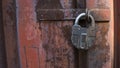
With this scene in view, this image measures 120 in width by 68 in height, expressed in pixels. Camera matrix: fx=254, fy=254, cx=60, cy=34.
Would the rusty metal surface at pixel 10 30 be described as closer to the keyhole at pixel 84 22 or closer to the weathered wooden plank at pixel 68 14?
the weathered wooden plank at pixel 68 14

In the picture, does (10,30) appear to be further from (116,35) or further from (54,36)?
(116,35)

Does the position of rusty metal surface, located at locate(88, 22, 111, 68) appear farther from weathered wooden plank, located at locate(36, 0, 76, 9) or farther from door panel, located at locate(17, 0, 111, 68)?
weathered wooden plank, located at locate(36, 0, 76, 9)

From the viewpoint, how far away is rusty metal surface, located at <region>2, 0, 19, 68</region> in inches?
41.7

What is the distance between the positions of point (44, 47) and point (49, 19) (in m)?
0.12

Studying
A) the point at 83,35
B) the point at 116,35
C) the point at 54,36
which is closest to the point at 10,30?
the point at 54,36

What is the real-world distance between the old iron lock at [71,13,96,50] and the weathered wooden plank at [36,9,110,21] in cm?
3

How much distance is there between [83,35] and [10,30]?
0.31 metres

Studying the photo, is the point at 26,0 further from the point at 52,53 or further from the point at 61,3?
the point at 52,53

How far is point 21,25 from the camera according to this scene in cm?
106

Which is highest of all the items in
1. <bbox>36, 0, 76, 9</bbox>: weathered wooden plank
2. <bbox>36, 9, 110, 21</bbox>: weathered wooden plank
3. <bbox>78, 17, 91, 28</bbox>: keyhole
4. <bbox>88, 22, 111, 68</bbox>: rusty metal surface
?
<bbox>36, 0, 76, 9</bbox>: weathered wooden plank

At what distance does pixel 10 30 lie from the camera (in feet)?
3.51

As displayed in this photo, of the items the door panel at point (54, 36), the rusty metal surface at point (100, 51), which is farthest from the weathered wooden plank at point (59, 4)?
the rusty metal surface at point (100, 51)

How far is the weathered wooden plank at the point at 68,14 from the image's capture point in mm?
1023

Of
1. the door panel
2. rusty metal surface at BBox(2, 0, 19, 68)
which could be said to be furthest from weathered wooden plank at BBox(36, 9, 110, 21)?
rusty metal surface at BBox(2, 0, 19, 68)
